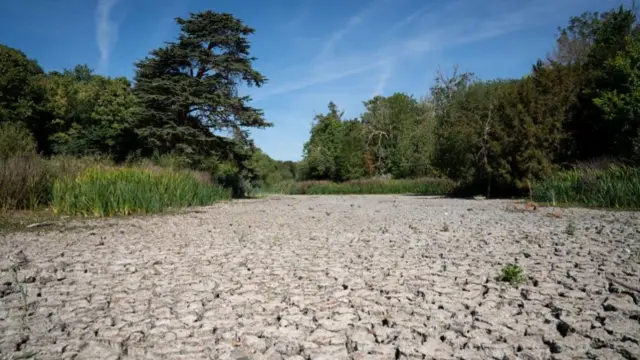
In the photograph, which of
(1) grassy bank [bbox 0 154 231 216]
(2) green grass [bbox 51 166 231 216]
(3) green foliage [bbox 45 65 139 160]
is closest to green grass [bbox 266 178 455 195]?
(3) green foliage [bbox 45 65 139 160]

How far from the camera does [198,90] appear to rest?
18.9 m

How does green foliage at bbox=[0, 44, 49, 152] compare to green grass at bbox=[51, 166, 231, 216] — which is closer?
green grass at bbox=[51, 166, 231, 216]

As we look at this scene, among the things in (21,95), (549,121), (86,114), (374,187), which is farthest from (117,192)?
(21,95)

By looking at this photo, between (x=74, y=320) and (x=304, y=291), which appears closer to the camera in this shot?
(x=74, y=320)

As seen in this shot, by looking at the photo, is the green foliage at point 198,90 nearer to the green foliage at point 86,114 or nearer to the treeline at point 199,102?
the treeline at point 199,102

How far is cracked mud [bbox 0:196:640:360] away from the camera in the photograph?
221 cm

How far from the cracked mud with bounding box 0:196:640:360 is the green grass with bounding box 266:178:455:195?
22152 mm

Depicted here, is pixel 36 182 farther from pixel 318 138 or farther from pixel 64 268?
pixel 318 138

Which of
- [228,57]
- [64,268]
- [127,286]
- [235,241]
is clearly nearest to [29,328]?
[127,286]

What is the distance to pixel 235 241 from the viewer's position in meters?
5.81

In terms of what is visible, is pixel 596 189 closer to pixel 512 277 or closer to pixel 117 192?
pixel 512 277

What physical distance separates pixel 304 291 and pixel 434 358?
144 centimetres

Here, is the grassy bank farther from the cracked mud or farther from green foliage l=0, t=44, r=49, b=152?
green foliage l=0, t=44, r=49, b=152

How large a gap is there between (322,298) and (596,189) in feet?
36.1
